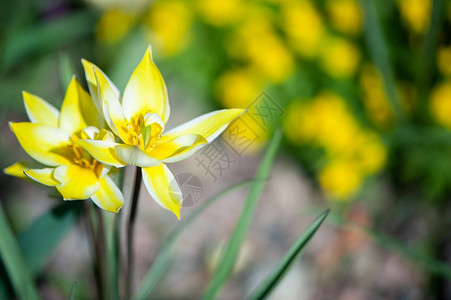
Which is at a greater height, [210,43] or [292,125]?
[210,43]

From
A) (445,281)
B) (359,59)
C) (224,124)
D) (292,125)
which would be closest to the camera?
(224,124)

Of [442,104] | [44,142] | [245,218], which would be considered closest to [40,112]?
[44,142]

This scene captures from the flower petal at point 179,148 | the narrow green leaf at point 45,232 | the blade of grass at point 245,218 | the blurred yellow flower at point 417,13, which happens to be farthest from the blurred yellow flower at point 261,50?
the flower petal at point 179,148

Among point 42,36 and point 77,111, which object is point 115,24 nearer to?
point 42,36

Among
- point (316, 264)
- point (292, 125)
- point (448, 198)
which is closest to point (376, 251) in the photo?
point (316, 264)

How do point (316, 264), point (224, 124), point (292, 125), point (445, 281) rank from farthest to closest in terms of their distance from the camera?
1. point (292, 125)
2. point (316, 264)
3. point (445, 281)
4. point (224, 124)

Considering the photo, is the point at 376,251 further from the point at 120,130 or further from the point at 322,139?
the point at 120,130

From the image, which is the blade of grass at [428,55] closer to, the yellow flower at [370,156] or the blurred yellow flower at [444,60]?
the blurred yellow flower at [444,60]
